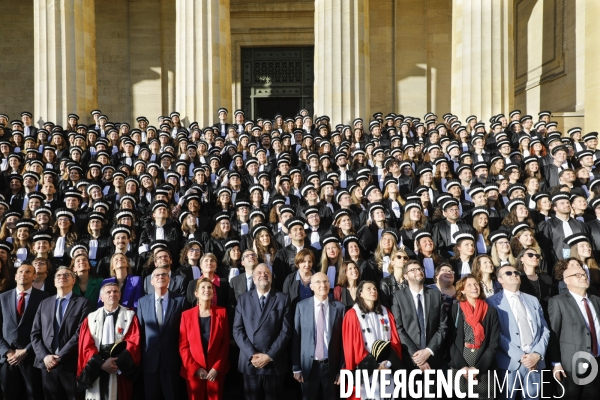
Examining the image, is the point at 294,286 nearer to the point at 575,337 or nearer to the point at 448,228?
the point at 448,228

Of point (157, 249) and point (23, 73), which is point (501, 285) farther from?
point (23, 73)

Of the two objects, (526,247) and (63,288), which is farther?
(526,247)

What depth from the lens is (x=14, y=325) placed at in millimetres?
6496

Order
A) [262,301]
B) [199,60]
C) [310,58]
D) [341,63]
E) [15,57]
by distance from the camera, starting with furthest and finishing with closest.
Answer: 1. [310,58]
2. [15,57]
3. [199,60]
4. [341,63]
5. [262,301]

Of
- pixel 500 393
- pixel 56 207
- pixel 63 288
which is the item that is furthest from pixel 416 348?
pixel 56 207

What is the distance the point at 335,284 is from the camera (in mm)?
7176

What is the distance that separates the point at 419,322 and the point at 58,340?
12.6ft

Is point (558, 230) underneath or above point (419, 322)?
above

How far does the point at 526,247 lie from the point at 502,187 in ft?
10.5

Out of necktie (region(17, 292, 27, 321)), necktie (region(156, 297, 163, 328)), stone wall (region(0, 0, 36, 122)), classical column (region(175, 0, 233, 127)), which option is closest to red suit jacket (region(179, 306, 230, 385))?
necktie (region(156, 297, 163, 328))

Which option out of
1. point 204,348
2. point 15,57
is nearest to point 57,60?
point 15,57

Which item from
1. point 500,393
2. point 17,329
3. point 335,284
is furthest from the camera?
point 335,284

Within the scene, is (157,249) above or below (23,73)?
below

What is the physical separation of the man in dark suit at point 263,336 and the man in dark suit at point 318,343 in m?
0.15
